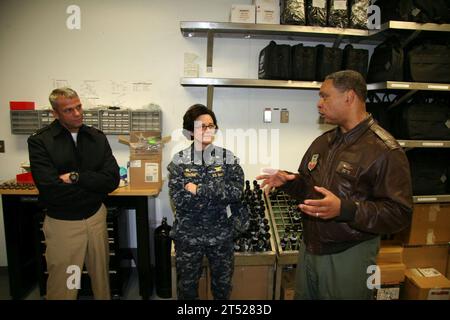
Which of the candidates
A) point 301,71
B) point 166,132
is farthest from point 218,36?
point 166,132

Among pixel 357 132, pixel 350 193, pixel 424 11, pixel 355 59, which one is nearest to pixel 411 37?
pixel 424 11

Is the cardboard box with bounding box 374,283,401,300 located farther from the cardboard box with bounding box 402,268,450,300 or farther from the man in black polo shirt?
the man in black polo shirt

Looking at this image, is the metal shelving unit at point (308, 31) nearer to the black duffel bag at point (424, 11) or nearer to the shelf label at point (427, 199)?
the black duffel bag at point (424, 11)

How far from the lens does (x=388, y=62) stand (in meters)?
2.32

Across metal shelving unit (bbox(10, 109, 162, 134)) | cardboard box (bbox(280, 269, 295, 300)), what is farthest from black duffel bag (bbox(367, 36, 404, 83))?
metal shelving unit (bbox(10, 109, 162, 134))

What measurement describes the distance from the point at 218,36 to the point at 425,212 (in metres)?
2.41

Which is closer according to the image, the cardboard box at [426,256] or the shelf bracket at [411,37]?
the shelf bracket at [411,37]

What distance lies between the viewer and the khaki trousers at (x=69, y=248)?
72.4 inches

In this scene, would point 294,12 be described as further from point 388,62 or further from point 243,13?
point 388,62

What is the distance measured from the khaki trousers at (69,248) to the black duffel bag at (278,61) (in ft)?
5.66

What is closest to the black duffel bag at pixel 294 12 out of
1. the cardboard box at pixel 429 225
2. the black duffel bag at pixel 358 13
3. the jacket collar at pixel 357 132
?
the black duffel bag at pixel 358 13

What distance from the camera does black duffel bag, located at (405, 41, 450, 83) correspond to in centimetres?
225

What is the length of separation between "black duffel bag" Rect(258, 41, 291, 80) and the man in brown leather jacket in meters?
0.99

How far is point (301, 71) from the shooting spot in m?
2.43
